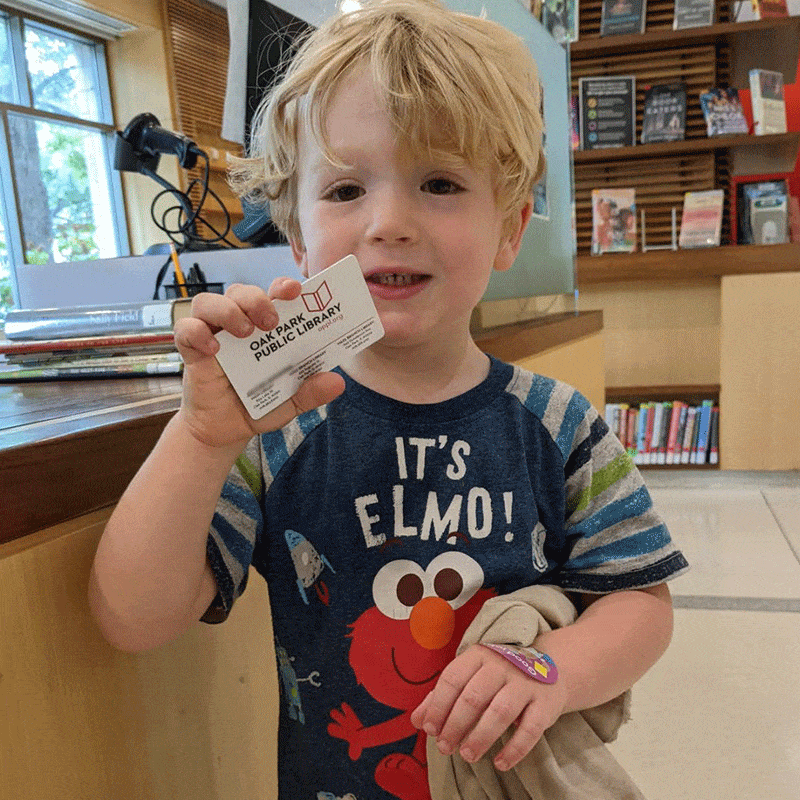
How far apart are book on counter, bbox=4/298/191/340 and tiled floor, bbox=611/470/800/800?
1.19 meters

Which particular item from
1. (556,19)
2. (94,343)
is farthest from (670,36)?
Result: (94,343)

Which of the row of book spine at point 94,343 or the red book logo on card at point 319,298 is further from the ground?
the red book logo on card at point 319,298

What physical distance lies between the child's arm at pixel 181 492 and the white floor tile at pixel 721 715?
1.21 metres

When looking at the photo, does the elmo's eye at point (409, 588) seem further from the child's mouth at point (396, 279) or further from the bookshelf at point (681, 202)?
the bookshelf at point (681, 202)

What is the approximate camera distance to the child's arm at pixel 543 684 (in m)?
0.60

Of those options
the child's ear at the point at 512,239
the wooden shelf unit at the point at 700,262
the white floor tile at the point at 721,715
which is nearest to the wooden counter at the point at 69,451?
the child's ear at the point at 512,239

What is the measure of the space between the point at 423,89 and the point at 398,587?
16.9 inches

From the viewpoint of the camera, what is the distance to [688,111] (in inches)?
152

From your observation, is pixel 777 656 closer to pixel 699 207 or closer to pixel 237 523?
pixel 237 523

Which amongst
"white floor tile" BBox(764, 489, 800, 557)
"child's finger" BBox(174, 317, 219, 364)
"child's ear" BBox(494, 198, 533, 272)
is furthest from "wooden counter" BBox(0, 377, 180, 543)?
"white floor tile" BBox(764, 489, 800, 557)

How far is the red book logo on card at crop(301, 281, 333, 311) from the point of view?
571 millimetres

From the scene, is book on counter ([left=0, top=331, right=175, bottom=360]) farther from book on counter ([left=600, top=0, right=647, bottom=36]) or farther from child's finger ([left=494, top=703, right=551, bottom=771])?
book on counter ([left=600, top=0, right=647, bottom=36])

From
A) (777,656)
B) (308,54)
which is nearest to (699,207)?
(777,656)

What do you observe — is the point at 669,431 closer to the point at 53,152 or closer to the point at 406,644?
the point at 406,644
